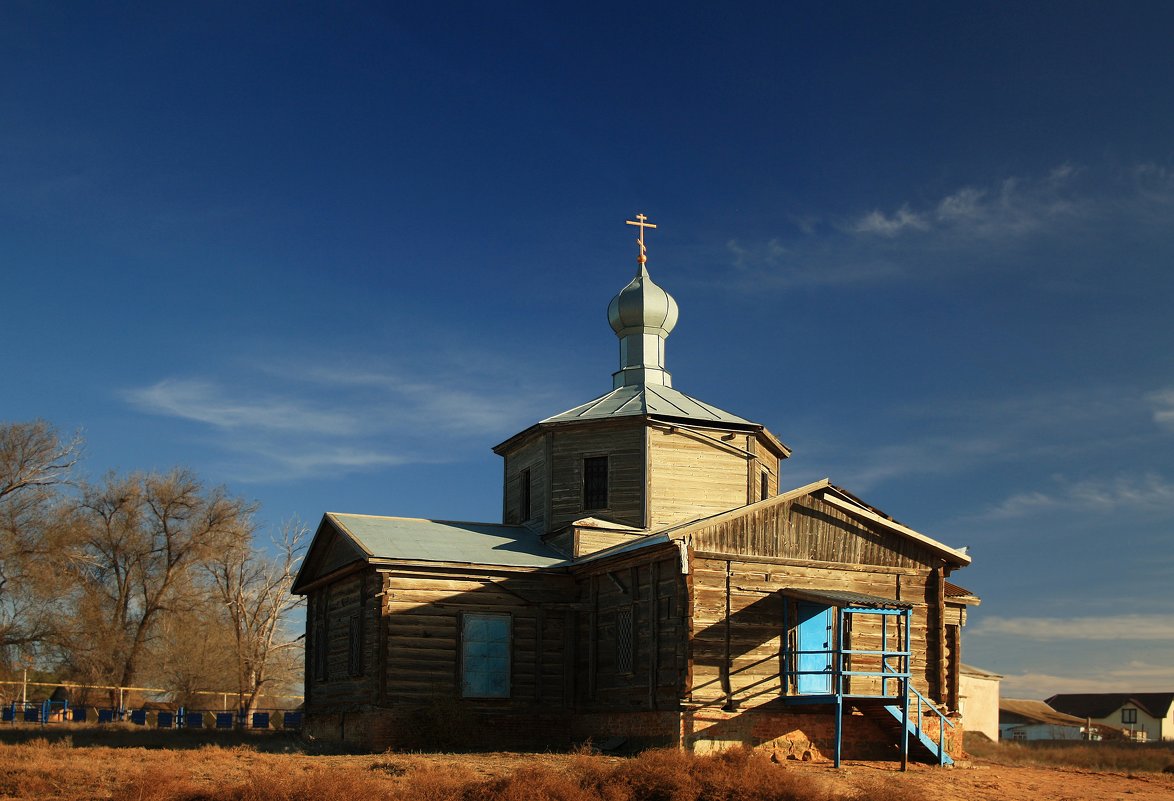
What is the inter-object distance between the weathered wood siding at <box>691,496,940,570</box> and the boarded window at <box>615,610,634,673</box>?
288 cm

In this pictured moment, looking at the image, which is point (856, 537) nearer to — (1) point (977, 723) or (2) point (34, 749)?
(2) point (34, 749)

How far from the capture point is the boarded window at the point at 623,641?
2714 centimetres

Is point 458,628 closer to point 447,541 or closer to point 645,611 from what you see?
point 447,541

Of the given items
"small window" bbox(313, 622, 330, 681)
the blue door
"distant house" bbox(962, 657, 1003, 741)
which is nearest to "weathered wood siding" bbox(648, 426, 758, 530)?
the blue door

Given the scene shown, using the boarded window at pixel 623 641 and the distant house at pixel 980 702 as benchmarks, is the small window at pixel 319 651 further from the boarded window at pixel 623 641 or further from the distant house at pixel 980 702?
the distant house at pixel 980 702

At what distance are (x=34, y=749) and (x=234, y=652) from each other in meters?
33.0

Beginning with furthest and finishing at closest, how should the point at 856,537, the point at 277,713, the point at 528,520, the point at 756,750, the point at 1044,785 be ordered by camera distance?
1. the point at 277,713
2. the point at 528,520
3. the point at 856,537
4. the point at 756,750
5. the point at 1044,785

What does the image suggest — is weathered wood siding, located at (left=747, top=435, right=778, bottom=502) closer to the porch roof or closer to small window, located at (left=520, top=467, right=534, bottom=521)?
small window, located at (left=520, top=467, right=534, bottom=521)

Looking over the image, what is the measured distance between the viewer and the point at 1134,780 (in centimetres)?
2469

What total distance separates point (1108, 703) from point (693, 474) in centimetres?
8300

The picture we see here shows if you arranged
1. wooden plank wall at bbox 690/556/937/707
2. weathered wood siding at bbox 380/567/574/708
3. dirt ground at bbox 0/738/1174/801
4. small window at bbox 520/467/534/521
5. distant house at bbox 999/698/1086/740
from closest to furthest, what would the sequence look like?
dirt ground at bbox 0/738/1174/801, wooden plank wall at bbox 690/556/937/707, weathered wood siding at bbox 380/567/574/708, small window at bbox 520/467/534/521, distant house at bbox 999/698/1086/740

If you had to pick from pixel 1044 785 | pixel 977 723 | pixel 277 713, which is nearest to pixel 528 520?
pixel 1044 785

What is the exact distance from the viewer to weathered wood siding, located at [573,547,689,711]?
25.3 metres

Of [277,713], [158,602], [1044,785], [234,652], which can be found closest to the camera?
[1044,785]
